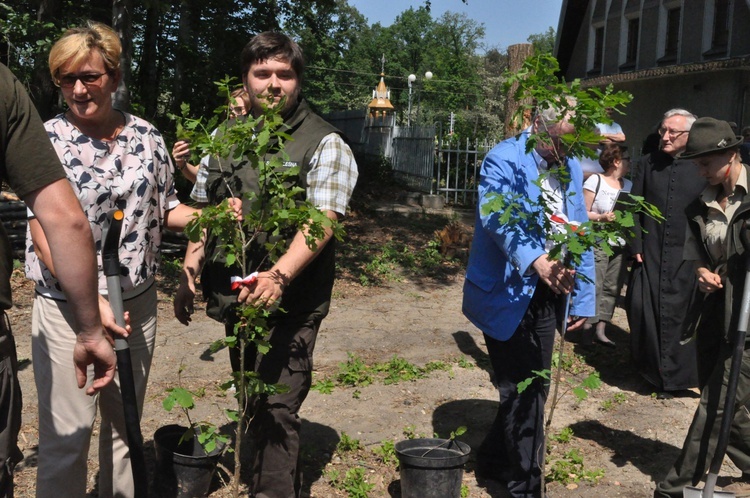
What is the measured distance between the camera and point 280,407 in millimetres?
3701

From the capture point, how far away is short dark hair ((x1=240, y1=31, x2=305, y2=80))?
3.55 metres

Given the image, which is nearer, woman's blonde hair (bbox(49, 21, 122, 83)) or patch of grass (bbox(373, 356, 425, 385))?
woman's blonde hair (bbox(49, 21, 122, 83))

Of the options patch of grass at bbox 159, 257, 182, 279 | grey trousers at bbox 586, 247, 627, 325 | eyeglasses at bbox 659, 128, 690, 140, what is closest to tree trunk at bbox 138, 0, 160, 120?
patch of grass at bbox 159, 257, 182, 279

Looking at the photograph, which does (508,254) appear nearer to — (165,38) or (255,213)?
(255,213)

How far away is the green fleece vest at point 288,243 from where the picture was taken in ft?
11.7

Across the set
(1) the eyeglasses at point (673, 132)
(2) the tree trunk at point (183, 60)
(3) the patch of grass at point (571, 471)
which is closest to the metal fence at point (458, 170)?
(2) the tree trunk at point (183, 60)

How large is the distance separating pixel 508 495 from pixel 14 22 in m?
8.61

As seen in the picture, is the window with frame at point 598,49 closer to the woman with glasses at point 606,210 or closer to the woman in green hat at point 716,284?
the woman with glasses at point 606,210

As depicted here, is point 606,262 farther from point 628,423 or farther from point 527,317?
point 527,317

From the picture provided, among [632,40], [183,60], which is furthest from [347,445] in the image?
[632,40]

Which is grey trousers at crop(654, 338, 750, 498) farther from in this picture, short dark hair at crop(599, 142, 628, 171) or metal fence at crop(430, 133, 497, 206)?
metal fence at crop(430, 133, 497, 206)

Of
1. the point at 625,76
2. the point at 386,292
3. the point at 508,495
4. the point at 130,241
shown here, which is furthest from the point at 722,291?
the point at 625,76

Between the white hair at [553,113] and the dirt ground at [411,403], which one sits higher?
the white hair at [553,113]

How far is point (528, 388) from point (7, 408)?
8.38ft
